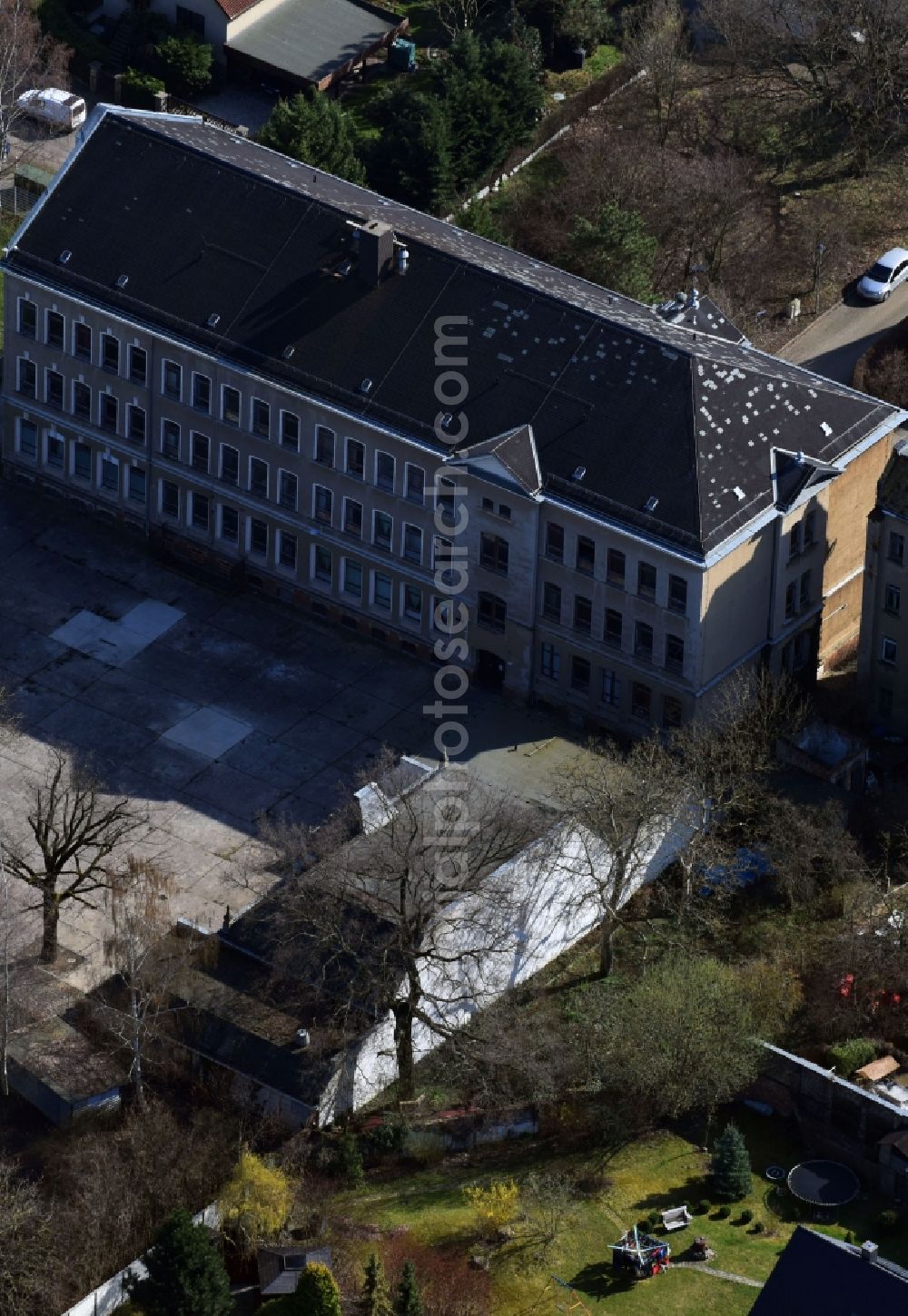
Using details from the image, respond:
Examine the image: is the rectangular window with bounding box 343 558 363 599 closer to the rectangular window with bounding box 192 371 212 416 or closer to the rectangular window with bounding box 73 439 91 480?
the rectangular window with bounding box 192 371 212 416

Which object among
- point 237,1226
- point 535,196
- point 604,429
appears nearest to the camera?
point 237,1226

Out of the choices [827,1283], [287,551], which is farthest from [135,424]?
[827,1283]

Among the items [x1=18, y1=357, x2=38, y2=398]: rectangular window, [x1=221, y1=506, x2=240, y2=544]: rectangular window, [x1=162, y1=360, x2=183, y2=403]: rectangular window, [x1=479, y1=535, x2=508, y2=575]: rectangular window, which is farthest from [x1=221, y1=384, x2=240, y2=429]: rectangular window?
[x1=479, y1=535, x2=508, y2=575]: rectangular window

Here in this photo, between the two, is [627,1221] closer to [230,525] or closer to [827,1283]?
[827,1283]

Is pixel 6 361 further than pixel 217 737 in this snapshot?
Yes

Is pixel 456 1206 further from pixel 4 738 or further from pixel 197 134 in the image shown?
pixel 197 134

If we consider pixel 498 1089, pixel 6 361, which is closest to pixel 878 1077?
pixel 498 1089

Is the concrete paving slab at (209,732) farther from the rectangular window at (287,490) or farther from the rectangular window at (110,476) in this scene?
the rectangular window at (110,476)
